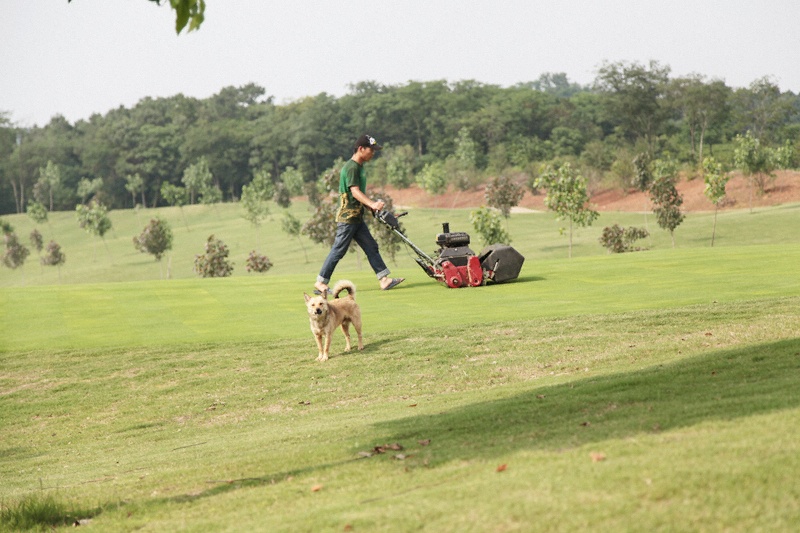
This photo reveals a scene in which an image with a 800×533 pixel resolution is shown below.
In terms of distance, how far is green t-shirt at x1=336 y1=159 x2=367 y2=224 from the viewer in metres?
18.7

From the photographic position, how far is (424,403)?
11547mm

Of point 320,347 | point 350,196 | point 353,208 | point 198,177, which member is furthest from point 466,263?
point 198,177

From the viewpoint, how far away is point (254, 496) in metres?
7.37

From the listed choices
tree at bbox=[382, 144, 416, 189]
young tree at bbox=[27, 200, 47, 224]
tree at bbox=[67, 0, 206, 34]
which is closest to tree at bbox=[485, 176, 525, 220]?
tree at bbox=[382, 144, 416, 189]

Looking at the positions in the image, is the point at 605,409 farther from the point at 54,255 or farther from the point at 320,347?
the point at 54,255

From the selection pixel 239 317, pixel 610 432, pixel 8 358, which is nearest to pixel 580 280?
pixel 239 317

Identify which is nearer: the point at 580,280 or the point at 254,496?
the point at 254,496

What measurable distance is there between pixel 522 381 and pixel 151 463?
5.07 meters

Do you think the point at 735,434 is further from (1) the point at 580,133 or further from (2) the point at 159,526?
(1) the point at 580,133

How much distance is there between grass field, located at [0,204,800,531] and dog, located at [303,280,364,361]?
383 mm

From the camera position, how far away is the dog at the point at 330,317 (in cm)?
1431

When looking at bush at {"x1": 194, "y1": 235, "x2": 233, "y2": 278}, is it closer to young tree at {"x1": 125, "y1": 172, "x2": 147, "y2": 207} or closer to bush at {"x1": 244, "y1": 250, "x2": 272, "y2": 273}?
bush at {"x1": 244, "y1": 250, "x2": 272, "y2": 273}

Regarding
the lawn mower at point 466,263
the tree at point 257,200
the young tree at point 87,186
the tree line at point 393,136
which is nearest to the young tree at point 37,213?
the tree line at point 393,136

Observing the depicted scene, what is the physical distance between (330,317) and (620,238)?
1965 inches
